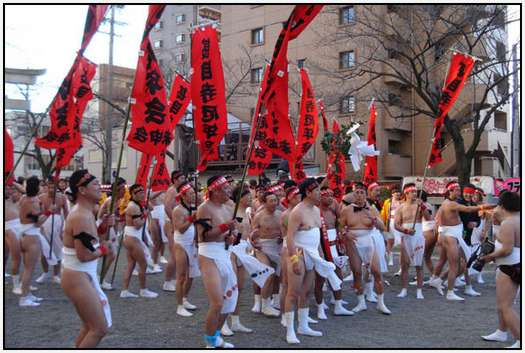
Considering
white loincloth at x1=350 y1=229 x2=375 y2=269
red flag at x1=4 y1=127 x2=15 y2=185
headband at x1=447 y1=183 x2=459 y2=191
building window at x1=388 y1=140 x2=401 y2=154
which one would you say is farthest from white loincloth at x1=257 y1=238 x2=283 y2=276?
building window at x1=388 y1=140 x2=401 y2=154

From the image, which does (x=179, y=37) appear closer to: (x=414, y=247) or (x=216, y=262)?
(x=414, y=247)

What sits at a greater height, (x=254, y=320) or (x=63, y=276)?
(x=63, y=276)

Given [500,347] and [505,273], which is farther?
[500,347]

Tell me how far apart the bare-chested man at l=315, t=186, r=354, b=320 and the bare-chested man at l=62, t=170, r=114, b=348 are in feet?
10.3

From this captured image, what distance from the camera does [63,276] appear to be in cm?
459

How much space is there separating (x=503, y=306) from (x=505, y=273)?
356mm

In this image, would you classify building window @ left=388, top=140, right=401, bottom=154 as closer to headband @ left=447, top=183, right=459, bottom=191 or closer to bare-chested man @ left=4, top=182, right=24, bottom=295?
headband @ left=447, top=183, right=459, bottom=191

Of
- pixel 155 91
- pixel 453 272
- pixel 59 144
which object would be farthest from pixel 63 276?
pixel 453 272

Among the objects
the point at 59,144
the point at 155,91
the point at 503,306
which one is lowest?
the point at 503,306

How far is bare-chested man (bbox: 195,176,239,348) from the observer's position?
209 inches

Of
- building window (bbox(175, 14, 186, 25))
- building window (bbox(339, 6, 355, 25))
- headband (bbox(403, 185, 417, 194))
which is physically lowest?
headband (bbox(403, 185, 417, 194))

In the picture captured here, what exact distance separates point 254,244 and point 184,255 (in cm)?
103

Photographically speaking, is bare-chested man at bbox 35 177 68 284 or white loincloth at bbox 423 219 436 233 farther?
bare-chested man at bbox 35 177 68 284

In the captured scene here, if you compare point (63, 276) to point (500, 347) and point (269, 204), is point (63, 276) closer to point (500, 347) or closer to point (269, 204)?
point (269, 204)
